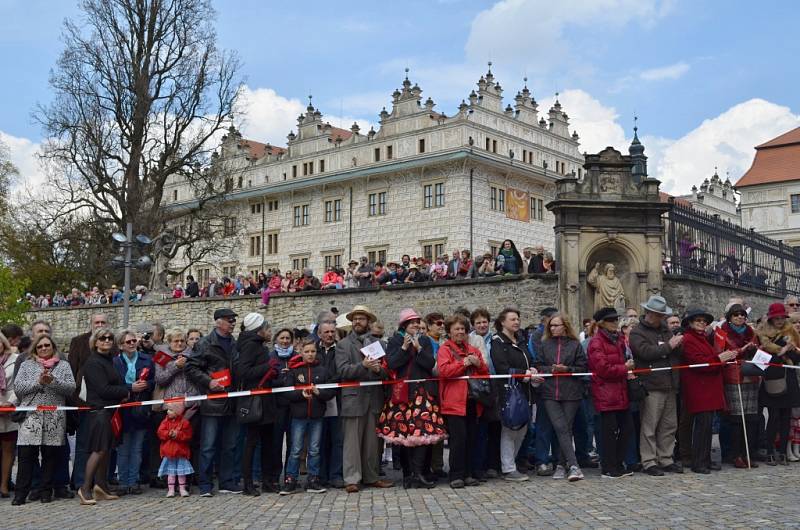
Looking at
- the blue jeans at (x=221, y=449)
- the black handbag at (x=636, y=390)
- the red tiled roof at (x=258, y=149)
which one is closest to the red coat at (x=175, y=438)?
the blue jeans at (x=221, y=449)

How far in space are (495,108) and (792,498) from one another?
4796 centimetres

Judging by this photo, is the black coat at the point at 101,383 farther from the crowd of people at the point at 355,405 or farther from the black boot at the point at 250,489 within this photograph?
the black boot at the point at 250,489

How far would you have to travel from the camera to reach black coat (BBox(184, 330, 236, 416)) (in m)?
10.0

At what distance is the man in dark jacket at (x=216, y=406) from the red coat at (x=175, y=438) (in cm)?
18

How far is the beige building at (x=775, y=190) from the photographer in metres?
63.9

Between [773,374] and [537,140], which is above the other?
[537,140]

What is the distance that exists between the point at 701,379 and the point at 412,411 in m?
3.42

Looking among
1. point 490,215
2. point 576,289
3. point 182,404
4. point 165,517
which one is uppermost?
point 490,215

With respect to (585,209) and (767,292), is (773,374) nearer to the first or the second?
(585,209)

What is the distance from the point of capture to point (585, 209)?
68.8 feet

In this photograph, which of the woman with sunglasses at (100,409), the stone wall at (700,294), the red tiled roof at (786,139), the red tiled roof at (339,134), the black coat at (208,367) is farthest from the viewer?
the red tiled roof at (786,139)

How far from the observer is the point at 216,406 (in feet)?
32.8

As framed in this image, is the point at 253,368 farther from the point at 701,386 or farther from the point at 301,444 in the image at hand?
the point at 701,386

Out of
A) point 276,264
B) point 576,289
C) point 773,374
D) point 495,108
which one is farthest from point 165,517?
point 276,264
